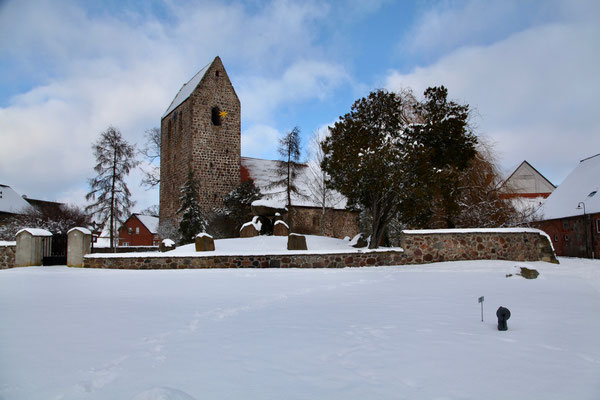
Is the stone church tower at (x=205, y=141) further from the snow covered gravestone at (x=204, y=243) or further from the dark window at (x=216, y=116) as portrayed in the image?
the snow covered gravestone at (x=204, y=243)

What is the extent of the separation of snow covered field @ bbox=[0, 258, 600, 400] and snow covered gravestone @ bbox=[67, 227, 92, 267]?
6.23 m

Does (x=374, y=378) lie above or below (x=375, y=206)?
below

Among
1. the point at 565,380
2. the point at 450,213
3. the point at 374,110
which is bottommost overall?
the point at 565,380

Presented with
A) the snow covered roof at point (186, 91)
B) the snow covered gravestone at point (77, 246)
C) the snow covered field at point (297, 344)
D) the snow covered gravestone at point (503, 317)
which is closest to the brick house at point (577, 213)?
the snow covered field at point (297, 344)

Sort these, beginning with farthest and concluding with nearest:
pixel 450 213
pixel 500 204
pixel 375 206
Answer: pixel 500 204 → pixel 450 213 → pixel 375 206

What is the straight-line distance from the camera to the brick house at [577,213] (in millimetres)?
23422

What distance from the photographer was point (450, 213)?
64.6ft

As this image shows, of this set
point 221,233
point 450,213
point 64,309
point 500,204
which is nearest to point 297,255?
point 64,309

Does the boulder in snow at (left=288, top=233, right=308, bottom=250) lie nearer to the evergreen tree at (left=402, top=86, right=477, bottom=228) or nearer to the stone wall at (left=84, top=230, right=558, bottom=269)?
the stone wall at (left=84, top=230, right=558, bottom=269)

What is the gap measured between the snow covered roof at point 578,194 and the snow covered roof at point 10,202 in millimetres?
46658

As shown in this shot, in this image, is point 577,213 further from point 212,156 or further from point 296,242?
point 212,156

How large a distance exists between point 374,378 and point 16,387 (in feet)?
9.16

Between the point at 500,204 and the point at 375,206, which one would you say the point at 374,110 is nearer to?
the point at 375,206

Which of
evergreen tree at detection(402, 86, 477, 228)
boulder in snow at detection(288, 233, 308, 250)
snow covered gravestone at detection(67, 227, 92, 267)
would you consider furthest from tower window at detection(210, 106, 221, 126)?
boulder in snow at detection(288, 233, 308, 250)
